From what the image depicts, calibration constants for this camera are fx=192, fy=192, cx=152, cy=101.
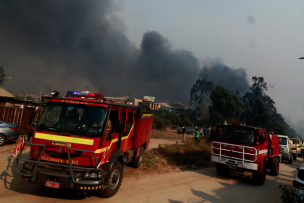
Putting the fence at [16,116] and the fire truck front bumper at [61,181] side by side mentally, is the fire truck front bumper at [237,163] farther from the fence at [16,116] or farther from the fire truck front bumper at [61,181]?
the fence at [16,116]

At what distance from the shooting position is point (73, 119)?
5.09 m

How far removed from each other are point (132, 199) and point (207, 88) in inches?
4153

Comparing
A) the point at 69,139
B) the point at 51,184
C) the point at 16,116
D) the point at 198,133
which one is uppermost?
the point at 16,116

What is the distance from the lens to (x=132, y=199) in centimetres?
535

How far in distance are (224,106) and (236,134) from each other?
57785 mm

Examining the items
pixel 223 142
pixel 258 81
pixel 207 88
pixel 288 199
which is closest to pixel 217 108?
pixel 258 81

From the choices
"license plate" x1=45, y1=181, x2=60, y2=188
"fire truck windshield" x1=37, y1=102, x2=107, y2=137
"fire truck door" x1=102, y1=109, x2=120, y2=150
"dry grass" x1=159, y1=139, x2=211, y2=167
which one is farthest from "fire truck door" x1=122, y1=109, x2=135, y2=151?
"dry grass" x1=159, y1=139, x2=211, y2=167

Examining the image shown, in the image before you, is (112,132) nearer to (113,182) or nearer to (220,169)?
(113,182)

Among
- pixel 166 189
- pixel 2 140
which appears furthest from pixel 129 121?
pixel 2 140

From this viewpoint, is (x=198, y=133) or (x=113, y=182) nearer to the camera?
(x=113, y=182)

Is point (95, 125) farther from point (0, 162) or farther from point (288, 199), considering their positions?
point (0, 162)

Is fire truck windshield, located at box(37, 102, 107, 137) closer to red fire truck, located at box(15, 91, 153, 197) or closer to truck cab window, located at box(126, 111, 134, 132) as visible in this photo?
red fire truck, located at box(15, 91, 153, 197)

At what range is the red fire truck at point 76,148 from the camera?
4.36m

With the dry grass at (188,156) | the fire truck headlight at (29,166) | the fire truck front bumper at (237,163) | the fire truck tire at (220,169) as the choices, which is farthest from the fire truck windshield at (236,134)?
the fire truck headlight at (29,166)
